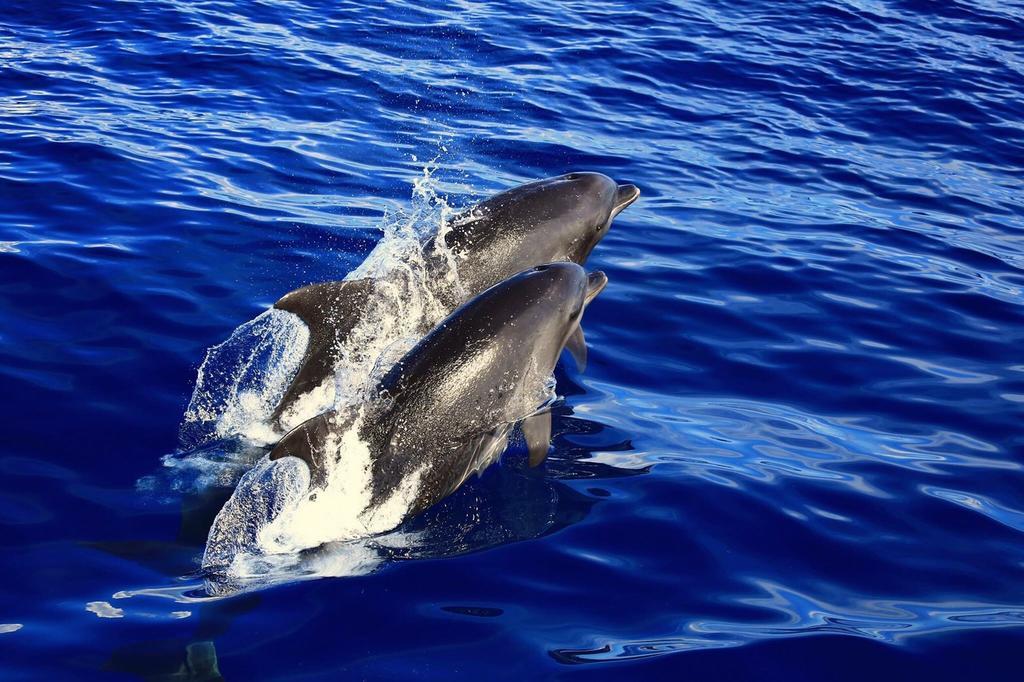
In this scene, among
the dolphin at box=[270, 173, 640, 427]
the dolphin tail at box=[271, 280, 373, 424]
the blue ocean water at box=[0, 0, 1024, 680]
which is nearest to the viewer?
the blue ocean water at box=[0, 0, 1024, 680]

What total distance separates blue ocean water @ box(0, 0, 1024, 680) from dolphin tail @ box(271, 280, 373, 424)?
77 centimetres

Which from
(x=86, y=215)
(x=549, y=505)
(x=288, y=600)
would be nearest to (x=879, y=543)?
(x=549, y=505)

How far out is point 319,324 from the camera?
25.7 feet

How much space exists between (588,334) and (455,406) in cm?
302

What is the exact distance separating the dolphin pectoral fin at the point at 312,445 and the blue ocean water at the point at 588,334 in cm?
Answer: 72

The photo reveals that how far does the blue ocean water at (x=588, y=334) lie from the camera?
5297mm

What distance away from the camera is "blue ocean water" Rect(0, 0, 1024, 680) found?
5.30 m

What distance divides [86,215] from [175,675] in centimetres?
702

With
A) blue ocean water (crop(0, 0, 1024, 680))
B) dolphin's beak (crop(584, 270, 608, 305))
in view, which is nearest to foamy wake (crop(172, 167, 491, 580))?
blue ocean water (crop(0, 0, 1024, 680))

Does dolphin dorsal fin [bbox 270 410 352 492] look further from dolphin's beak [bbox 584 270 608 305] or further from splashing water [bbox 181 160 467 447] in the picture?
dolphin's beak [bbox 584 270 608 305]

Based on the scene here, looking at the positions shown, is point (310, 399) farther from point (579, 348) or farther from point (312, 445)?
point (579, 348)

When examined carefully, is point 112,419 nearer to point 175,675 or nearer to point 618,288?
point 175,675

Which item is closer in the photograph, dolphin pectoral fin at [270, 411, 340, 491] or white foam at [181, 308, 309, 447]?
dolphin pectoral fin at [270, 411, 340, 491]

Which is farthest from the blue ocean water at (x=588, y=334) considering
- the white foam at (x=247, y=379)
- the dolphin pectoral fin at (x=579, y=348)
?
the dolphin pectoral fin at (x=579, y=348)
